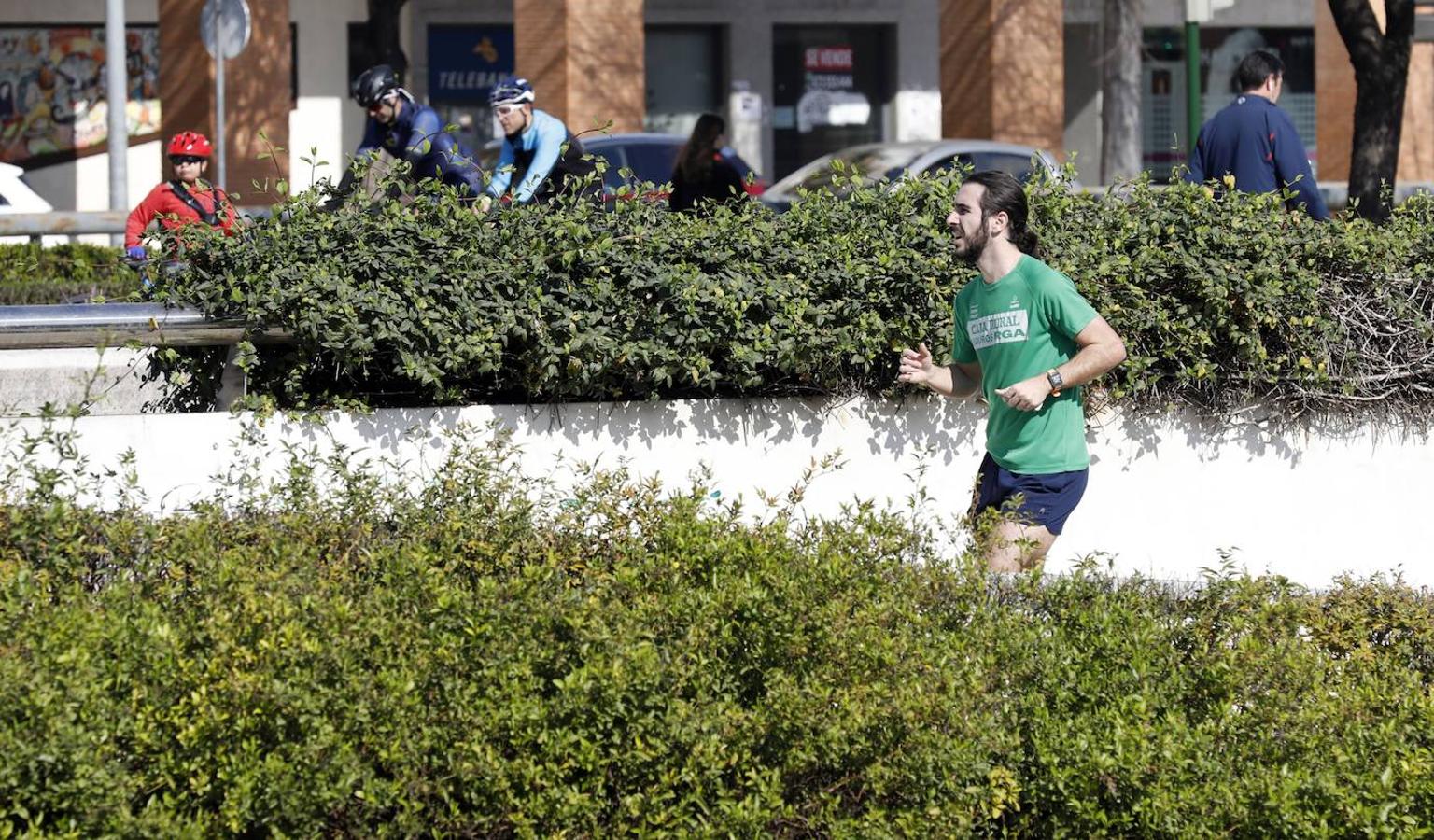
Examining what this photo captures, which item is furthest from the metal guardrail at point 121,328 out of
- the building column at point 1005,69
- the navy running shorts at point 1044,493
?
the building column at point 1005,69

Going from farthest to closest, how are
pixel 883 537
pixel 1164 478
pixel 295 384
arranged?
pixel 1164 478, pixel 295 384, pixel 883 537

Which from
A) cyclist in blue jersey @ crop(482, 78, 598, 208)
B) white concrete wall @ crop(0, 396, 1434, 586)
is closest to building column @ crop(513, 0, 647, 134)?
cyclist in blue jersey @ crop(482, 78, 598, 208)

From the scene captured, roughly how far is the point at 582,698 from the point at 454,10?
23005 mm

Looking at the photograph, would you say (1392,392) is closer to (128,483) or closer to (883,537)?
(883,537)

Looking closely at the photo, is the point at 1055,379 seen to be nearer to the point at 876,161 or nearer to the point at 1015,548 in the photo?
the point at 1015,548

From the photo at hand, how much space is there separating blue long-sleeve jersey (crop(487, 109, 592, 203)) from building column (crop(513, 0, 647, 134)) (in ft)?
41.3

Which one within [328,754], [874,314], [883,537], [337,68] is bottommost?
[328,754]

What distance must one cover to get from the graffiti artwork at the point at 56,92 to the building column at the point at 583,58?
665 cm

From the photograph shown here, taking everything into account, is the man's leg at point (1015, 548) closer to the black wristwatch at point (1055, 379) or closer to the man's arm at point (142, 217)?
the black wristwatch at point (1055, 379)

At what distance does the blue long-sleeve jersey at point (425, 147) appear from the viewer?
23.8 feet

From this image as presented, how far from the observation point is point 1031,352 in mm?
5422

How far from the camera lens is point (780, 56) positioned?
26.2 m

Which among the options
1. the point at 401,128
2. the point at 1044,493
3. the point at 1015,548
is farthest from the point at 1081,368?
the point at 401,128

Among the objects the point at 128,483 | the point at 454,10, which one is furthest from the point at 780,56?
the point at 128,483
